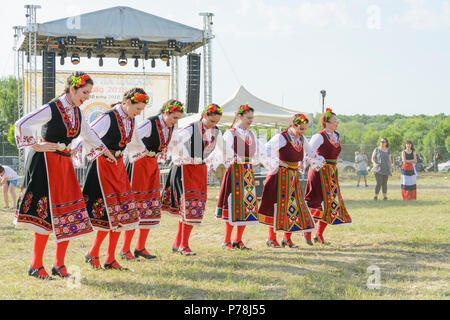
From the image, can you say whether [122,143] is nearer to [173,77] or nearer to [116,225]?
[116,225]

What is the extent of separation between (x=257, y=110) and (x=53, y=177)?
34.1 ft

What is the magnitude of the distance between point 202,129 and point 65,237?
2006 mm

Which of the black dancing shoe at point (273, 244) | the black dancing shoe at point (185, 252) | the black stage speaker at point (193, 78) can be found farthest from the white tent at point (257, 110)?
the black dancing shoe at point (185, 252)

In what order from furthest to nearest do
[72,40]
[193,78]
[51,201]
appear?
1. [193,78]
2. [72,40]
3. [51,201]

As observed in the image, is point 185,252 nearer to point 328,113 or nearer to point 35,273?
point 35,273

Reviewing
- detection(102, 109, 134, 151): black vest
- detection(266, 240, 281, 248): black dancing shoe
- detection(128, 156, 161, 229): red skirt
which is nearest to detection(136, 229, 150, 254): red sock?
detection(128, 156, 161, 229): red skirt

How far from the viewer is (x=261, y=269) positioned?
16.1 ft

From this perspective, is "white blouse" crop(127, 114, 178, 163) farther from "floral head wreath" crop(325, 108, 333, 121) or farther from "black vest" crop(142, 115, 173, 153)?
"floral head wreath" crop(325, 108, 333, 121)

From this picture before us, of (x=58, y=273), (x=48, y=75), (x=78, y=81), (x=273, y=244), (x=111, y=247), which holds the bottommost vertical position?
(x=273, y=244)

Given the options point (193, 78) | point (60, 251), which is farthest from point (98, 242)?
point (193, 78)

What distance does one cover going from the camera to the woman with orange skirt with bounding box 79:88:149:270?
464cm

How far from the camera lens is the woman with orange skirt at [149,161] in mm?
5222

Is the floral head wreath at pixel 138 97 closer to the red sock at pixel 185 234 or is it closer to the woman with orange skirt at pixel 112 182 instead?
the woman with orange skirt at pixel 112 182
